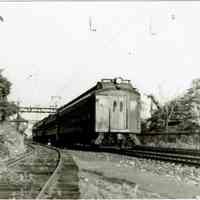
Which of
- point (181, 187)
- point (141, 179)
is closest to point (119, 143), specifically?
point (141, 179)

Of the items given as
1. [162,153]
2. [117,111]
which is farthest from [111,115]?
[162,153]

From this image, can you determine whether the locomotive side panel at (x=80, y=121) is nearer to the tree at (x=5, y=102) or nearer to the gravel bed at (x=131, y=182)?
the tree at (x=5, y=102)

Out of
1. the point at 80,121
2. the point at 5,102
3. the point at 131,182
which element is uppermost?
the point at 5,102

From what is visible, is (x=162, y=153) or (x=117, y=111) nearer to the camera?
(x=162, y=153)

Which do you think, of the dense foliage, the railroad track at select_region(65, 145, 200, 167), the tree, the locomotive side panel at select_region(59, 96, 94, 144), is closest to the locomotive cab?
the locomotive side panel at select_region(59, 96, 94, 144)

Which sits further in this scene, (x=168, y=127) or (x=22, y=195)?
(x=168, y=127)

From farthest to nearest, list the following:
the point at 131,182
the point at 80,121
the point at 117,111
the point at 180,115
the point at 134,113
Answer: the point at 180,115, the point at 80,121, the point at 134,113, the point at 117,111, the point at 131,182

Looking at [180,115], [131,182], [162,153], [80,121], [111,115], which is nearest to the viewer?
[131,182]

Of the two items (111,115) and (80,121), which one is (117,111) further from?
(80,121)

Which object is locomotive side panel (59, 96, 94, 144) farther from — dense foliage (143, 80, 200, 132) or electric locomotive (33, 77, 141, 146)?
dense foliage (143, 80, 200, 132)

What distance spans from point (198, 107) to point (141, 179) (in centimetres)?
2601

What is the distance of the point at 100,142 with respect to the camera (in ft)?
71.9

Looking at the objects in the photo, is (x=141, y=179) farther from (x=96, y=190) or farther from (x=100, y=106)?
(x=100, y=106)

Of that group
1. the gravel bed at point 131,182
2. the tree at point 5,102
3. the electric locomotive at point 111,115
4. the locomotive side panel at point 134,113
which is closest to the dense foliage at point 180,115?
the locomotive side panel at point 134,113
